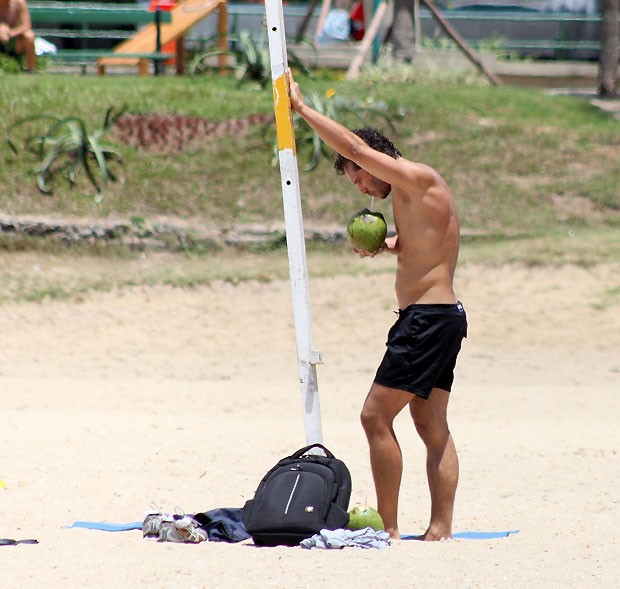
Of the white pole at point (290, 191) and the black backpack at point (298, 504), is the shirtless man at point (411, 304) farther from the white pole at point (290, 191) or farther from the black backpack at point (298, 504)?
the black backpack at point (298, 504)

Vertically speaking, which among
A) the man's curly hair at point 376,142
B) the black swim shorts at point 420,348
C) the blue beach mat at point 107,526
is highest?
the man's curly hair at point 376,142

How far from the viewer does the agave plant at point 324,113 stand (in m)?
12.5

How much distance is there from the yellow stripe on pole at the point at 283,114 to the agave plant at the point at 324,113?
7.60 meters

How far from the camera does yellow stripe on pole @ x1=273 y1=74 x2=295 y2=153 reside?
15.4ft

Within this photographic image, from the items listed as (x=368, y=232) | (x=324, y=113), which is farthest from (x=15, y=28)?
(x=368, y=232)

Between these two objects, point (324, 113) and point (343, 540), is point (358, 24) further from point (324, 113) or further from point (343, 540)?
point (343, 540)

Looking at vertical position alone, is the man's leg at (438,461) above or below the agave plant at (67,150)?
below

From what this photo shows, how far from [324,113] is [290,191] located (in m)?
7.81

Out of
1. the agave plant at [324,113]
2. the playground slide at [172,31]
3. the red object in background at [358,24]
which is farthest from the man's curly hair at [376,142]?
the red object in background at [358,24]

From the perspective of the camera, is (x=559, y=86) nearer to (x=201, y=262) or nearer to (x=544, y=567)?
(x=201, y=262)

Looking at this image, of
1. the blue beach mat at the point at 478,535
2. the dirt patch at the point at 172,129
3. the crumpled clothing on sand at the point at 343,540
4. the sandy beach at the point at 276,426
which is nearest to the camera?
the sandy beach at the point at 276,426

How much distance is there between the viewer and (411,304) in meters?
4.76

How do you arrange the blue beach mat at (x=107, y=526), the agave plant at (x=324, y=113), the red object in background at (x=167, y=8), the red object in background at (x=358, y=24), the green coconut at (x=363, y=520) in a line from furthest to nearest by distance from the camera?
the red object in background at (x=358, y=24) < the red object in background at (x=167, y=8) < the agave plant at (x=324, y=113) < the blue beach mat at (x=107, y=526) < the green coconut at (x=363, y=520)

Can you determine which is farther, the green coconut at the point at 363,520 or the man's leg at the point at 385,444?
the man's leg at the point at 385,444
